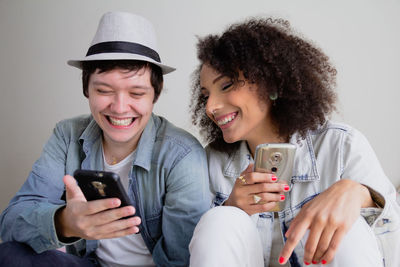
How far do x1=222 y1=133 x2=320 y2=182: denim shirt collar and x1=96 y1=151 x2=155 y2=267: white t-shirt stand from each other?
11.7 inches

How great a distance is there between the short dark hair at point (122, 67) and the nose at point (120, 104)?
0.08 metres

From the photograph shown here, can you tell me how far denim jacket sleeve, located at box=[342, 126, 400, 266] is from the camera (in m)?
0.75

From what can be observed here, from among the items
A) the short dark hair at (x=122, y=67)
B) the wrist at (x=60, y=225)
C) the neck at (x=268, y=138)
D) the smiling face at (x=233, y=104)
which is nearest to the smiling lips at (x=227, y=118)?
the smiling face at (x=233, y=104)

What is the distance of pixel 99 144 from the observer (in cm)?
106

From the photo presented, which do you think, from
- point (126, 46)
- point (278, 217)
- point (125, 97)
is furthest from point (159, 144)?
point (278, 217)

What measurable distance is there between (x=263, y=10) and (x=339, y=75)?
449 millimetres

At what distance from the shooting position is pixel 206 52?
0.96 meters

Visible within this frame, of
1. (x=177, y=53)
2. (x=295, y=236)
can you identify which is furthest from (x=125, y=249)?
(x=177, y=53)

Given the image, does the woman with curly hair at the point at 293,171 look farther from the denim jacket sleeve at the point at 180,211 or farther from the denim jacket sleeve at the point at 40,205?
the denim jacket sleeve at the point at 40,205

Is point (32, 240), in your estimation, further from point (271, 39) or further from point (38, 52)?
point (38, 52)

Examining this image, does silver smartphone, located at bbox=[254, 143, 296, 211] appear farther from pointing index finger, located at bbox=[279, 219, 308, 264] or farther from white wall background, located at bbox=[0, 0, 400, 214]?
white wall background, located at bbox=[0, 0, 400, 214]

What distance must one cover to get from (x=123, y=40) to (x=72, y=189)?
44 cm

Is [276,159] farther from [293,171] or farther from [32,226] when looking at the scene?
[32,226]

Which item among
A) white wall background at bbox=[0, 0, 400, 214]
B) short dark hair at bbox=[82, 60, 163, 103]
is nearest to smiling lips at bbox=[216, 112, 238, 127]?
short dark hair at bbox=[82, 60, 163, 103]
